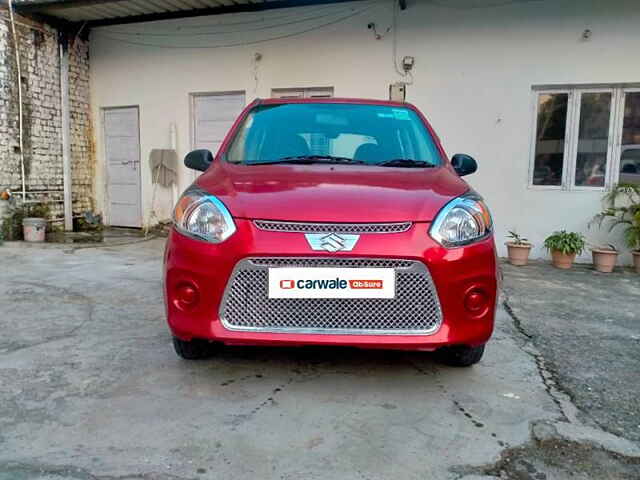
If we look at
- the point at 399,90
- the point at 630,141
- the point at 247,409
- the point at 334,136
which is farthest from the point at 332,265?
the point at 630,141

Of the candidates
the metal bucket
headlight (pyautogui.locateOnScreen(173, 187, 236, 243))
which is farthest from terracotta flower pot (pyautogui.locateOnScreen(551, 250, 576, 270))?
the metal bucket

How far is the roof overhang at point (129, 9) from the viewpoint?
23.5 ft

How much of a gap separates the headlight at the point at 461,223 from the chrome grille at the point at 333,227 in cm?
15

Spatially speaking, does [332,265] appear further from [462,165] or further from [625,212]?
[625,212]

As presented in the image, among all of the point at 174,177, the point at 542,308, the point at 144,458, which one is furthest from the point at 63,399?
the point at 174,177

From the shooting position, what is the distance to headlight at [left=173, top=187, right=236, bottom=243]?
2.27m

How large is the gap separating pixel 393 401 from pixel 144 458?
3.59 ft

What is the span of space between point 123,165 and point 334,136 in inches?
257

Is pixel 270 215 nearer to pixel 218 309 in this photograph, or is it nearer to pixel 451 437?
pixel 218 309

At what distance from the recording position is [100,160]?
8891mm

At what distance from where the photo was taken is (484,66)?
6688mm

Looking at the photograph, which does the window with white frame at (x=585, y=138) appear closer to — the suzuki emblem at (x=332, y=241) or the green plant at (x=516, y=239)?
the green plant at (x=516, y=239)

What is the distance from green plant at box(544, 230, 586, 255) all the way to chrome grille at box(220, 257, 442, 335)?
4625mm

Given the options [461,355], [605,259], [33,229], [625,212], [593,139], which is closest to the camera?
[461,355]
